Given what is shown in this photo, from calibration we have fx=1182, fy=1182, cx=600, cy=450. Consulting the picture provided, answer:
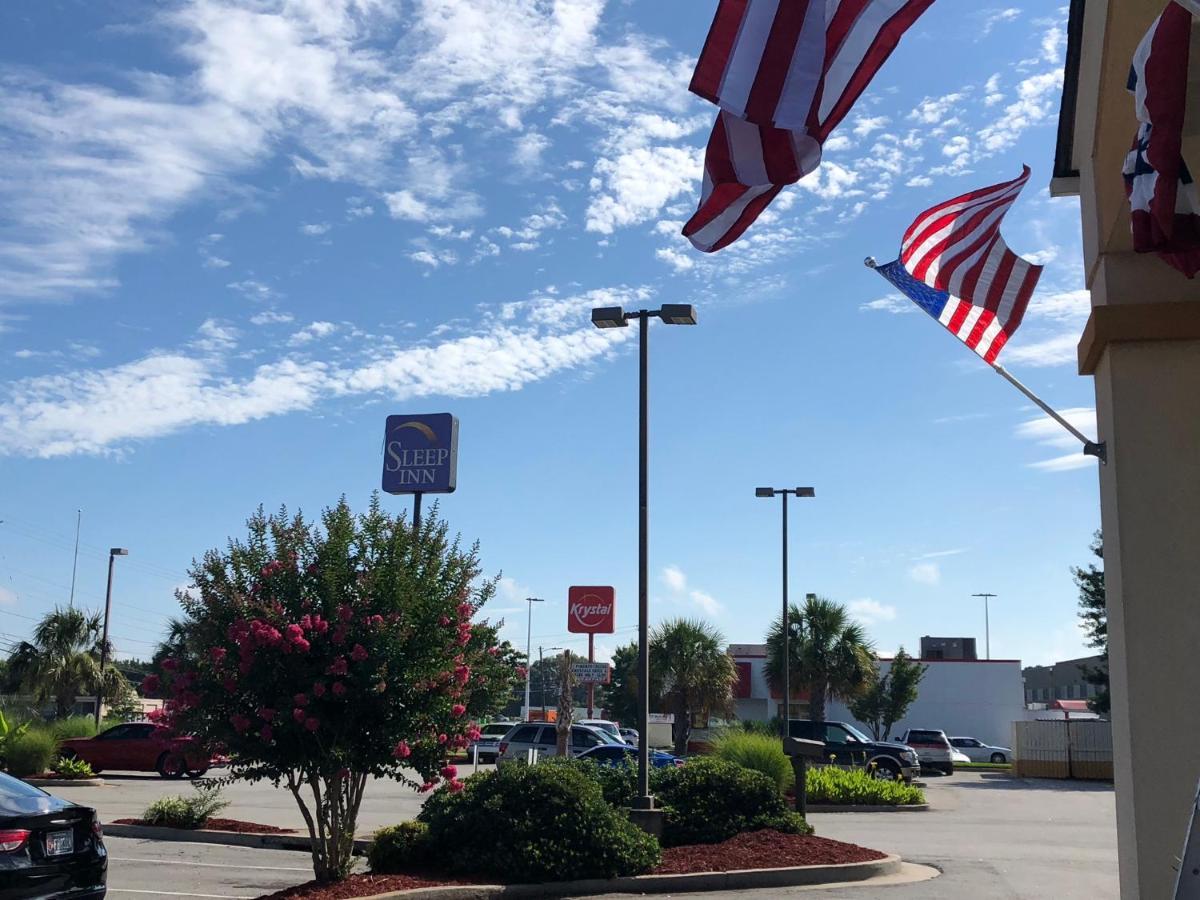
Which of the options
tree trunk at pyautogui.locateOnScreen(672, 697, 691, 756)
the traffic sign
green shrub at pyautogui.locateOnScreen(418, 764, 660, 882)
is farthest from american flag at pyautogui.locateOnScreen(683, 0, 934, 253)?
tree trunk at pyautogui.locateOnScreen(672, 697, 691, 756)

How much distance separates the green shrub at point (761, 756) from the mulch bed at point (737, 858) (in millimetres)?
4347

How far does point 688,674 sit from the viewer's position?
43.1 meters

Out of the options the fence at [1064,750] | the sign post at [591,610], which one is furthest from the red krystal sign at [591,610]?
the fence at [1064,750]

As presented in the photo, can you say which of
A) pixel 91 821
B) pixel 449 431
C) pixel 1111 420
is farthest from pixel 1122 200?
pixel 449 431

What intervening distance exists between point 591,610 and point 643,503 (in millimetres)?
19884

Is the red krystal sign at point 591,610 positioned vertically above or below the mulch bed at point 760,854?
above

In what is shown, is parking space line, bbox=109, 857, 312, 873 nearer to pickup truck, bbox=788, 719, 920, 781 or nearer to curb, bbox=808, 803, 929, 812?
curb, bbox=808, 803, 929, 812

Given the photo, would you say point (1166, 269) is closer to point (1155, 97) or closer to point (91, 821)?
point (1155, 97)

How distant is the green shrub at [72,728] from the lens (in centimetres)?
3002

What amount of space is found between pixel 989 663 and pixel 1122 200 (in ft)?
181

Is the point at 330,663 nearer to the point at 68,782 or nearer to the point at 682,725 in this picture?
the point at 68,782

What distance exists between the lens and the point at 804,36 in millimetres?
5129

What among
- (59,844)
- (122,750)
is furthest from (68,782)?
(59,844)

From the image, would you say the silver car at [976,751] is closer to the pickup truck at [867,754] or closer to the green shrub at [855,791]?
the pickup truck at [867,754]
